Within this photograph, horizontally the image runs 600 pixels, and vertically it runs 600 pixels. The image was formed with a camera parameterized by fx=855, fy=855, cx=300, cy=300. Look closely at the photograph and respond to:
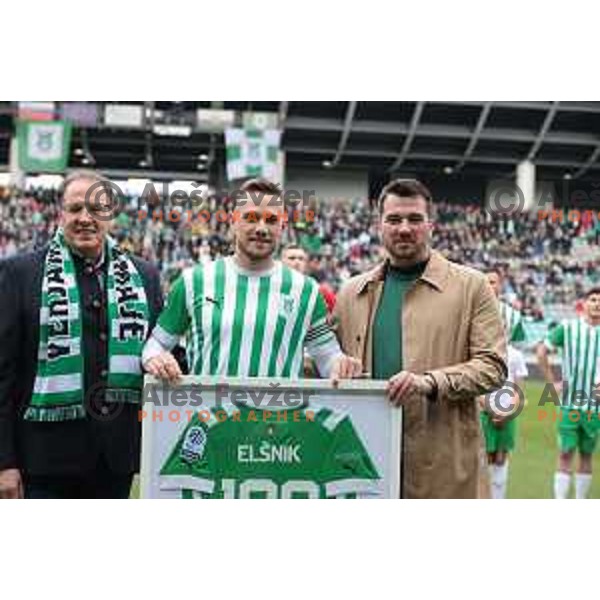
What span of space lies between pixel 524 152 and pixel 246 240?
3075cm

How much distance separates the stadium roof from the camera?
98.2ft

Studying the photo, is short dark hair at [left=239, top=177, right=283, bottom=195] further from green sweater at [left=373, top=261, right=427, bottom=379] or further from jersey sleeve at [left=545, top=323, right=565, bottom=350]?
jersey sleeve at [left=545, top=323, right=565, bottom=350]

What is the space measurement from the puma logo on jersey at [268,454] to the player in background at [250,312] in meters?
0.25

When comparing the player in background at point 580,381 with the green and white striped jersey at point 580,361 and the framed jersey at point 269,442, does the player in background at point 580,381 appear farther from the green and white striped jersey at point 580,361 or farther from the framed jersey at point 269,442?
the framed jersey at point 269,442

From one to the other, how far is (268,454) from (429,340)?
65 cm

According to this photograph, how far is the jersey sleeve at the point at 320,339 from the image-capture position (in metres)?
2.91

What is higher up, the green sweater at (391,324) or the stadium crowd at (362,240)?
the stadium crowd at (362,240)

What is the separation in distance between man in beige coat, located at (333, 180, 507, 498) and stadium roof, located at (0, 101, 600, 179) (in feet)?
86.4

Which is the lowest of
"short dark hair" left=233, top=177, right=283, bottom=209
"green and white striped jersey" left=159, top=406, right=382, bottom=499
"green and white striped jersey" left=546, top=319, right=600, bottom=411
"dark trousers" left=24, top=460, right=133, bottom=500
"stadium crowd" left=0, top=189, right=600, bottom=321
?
"dark trousers" left=24, top=460, right=133, bottom=500

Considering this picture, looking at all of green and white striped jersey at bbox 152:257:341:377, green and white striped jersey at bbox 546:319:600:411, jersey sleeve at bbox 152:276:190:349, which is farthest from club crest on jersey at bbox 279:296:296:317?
green and white striped jersey at bbox 546:319:600:411

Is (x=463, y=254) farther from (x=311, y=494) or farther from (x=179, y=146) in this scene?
(x=311, y=494)

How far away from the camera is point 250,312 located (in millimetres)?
2848

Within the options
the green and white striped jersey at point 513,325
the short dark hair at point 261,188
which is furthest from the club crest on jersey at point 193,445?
the green and white striped jersey at point 513,325

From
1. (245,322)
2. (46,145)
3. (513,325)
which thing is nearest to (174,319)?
(245,322)
